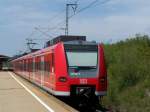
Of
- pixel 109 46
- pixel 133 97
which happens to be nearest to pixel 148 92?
pixel 133 97

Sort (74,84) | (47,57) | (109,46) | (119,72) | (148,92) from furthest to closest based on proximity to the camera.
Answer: (109,46), (119,72), (47,57), (148,92), (74,84)

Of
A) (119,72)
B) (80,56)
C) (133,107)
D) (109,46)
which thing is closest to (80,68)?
(80,56)

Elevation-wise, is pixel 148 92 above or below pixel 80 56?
below

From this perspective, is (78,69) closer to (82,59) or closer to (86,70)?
(86,70)

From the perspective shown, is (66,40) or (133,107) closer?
(133,107)

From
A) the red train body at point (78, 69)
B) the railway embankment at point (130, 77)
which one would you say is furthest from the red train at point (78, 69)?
the railway embankment at point (130, 77)

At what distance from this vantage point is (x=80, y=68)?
21.0 m

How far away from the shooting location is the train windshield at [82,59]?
2109 centimetres

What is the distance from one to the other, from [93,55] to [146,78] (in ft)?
15.1

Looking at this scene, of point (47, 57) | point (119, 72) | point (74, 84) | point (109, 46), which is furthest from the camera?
point (109, 46)

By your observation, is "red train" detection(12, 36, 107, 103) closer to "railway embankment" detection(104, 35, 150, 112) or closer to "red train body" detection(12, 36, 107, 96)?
"red train body" detection(12, 36, 107, 96)

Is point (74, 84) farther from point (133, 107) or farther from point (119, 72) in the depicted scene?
point (119, 72)

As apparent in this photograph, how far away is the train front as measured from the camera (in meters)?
20.7

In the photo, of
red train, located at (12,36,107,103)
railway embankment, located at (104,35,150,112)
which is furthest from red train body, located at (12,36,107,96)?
railway embankment, located at (104,35,150,112)
